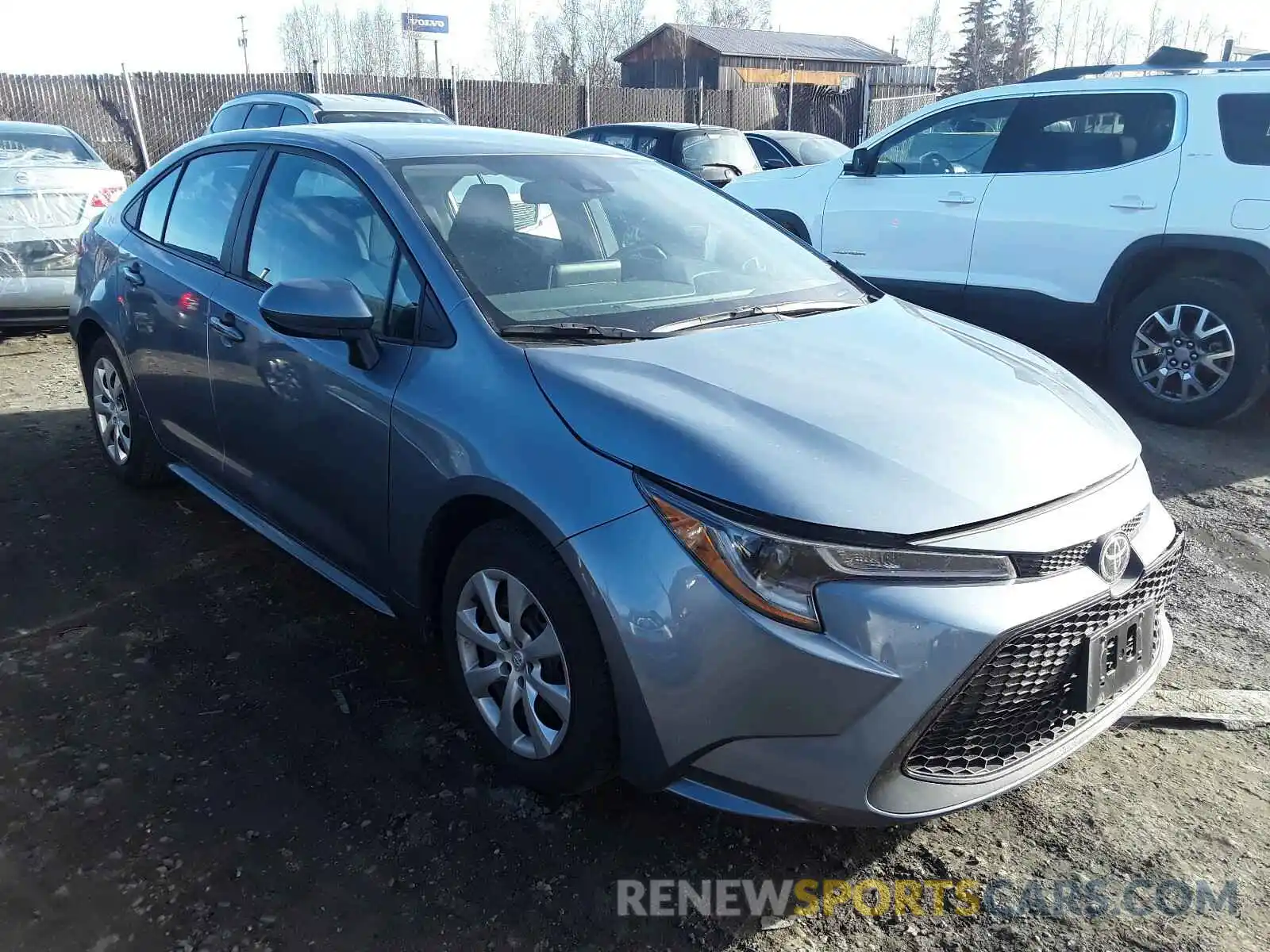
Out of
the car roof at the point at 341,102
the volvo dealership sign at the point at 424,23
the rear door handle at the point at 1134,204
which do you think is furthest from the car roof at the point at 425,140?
the volvo dealership sign at the point at 424,23

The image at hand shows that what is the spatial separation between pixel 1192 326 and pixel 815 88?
22.8 meters

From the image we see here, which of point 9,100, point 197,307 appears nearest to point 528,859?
point 197,307

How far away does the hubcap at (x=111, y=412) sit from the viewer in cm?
453

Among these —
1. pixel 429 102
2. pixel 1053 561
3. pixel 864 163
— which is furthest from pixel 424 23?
pixel 1053 561

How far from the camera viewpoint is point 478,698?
106 inches

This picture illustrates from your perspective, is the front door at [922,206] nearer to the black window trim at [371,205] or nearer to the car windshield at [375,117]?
the car windshield at [375,117]

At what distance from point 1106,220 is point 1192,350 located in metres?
0.89

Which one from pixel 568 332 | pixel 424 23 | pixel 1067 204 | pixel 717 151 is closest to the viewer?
pixel 568 332

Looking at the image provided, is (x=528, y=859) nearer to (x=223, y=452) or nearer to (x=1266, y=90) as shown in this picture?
(x=223, y=452)

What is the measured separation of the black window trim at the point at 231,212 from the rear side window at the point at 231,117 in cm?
623

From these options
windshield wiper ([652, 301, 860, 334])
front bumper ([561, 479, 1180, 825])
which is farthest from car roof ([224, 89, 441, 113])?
front bumper ([561, 479, 1180, 825])

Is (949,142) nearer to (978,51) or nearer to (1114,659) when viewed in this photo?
(1114,659)

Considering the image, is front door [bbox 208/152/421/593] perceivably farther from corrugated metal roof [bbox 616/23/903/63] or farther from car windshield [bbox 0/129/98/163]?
corrugated metal roof [bbox 616/23/903/63]

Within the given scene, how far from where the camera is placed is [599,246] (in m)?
3.19
